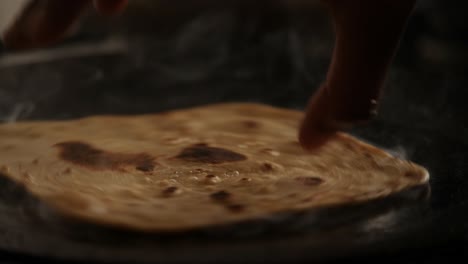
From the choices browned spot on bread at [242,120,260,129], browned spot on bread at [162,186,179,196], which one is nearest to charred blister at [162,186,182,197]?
browned spot on bread at [162,186,179,196]

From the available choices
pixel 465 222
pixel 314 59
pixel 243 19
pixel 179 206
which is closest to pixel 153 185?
pixel 179 206

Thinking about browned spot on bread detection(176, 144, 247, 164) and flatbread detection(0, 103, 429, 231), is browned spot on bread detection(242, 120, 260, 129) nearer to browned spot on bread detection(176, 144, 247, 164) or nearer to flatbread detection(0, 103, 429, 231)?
flatbread detection(0, 103, 429, 231)

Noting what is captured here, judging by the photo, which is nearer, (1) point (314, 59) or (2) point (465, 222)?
(2) point (465, 222)

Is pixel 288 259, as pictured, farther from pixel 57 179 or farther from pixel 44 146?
pixel 44 146

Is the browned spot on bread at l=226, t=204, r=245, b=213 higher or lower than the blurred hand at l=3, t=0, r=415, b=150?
lower

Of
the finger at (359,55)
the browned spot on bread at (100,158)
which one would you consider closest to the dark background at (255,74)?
the finger at (359,55)

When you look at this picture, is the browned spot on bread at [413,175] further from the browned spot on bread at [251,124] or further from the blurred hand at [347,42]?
the browned spot on bread at [251,124]
